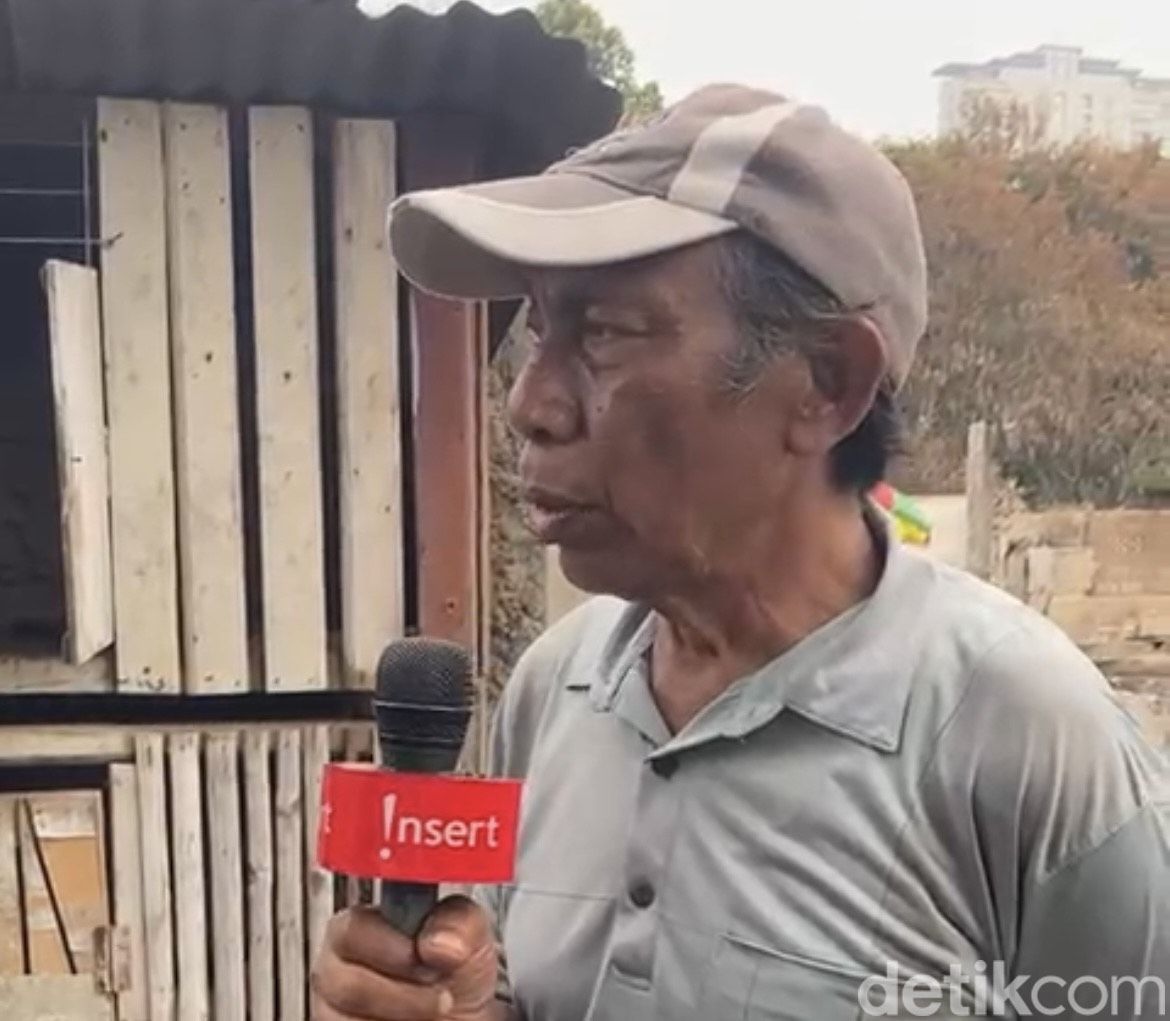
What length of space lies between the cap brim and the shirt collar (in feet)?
1.06

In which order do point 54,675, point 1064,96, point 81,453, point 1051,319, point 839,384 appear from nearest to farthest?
point 839,384 → point 81,453 → point 54,675 → point 1051,319 → point 1064,96

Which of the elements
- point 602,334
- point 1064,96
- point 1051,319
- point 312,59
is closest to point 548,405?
point 602,334

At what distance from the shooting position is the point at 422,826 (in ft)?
3.75

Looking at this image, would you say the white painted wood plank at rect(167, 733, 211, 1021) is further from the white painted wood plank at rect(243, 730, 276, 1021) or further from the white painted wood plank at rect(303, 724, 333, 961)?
the white painted wood plank at rect(303, 724, 333, 961)

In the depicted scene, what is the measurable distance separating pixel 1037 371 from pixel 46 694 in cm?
838

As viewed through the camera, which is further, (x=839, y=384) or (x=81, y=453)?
(x=81, y=453)

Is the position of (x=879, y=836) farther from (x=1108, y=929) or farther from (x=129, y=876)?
(x=129, y=876)

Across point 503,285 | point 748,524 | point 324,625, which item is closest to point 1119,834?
point 748,524

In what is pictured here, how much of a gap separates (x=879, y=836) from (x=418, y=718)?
349mm

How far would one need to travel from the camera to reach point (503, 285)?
1376 millimetres

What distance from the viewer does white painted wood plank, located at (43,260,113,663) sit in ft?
9.80

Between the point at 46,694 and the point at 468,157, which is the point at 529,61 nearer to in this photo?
the point at 468,157

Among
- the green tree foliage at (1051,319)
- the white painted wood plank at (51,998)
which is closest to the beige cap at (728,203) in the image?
the white painted wood plank at (51,998)

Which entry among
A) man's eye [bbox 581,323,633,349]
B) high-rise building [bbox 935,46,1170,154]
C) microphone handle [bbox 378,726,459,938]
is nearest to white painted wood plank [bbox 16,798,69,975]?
microphone handle [bbox 378,726,459,938]
